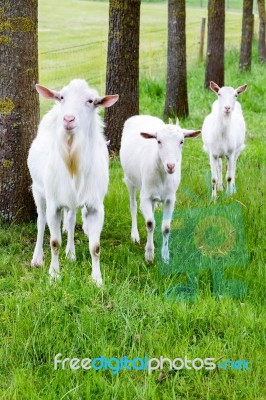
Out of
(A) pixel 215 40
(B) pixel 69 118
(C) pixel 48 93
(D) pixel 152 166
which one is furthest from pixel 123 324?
(A) pixel 215 40

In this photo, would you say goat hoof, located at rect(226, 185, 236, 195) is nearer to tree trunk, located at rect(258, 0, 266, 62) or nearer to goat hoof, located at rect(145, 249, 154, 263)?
goat hoof, located at rect(145, 249, 154, 263)

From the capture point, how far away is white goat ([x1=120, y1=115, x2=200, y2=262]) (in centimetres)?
555

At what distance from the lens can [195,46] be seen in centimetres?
2786

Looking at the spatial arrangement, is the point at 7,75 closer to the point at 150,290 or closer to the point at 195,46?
the point at 150,290

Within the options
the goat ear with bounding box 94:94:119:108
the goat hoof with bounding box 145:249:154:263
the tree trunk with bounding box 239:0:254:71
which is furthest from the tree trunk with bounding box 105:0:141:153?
the tree trunk with bounding box 239:0:254:71

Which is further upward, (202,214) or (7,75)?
(7,75)

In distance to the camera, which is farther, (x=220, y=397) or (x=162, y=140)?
(x=162, y=140)

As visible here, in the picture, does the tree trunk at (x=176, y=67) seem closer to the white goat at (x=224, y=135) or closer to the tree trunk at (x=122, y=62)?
the tree trunk at (x=122, y=62)

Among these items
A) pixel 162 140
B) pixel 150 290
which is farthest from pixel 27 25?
pixel 150 290

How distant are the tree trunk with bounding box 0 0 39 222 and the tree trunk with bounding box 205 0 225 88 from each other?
9282 millimetres

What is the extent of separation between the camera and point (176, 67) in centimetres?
1339

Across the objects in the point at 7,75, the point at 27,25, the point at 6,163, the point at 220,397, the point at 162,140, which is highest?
the point at 27,25

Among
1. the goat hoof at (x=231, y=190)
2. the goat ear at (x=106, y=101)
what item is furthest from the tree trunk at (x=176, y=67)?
the goat ear at (x=106, y=101)

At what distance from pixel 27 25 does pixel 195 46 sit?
22384 millimetres
